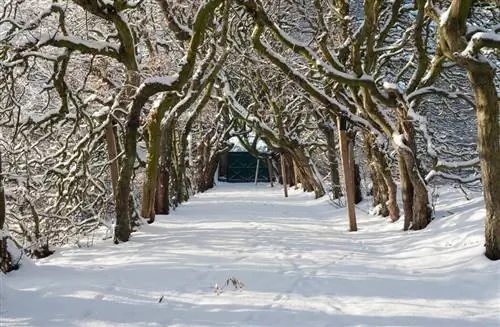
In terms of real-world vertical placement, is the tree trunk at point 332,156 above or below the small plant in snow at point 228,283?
above

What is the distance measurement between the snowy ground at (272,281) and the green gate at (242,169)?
37060mm

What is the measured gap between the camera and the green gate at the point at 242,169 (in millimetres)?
47609

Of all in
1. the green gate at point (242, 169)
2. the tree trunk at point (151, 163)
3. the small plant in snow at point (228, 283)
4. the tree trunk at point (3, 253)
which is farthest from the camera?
the green gate at point (242, 169)

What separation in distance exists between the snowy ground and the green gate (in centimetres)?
3706

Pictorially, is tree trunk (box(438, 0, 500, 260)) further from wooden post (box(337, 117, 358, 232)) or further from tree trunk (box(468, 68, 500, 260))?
wooden post (box(337, 117, 358, 232))

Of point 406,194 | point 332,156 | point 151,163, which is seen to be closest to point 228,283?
point 406,194

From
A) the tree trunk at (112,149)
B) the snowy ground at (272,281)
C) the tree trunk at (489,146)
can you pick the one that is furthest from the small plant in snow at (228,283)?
the tree trunk at (112,149)

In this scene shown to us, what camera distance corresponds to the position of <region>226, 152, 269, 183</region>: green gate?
4761 centimetres

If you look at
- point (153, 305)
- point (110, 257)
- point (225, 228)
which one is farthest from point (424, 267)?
point (225, 228)

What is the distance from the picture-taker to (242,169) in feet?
157

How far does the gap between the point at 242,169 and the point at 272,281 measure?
41857mm

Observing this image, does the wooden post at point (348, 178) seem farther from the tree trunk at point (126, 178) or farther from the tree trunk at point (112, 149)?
the tree trunk at point (112, 149)

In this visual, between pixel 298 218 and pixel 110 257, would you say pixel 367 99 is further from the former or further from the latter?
pixel 110 257

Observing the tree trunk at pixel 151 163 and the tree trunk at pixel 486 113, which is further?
the tree trunk at pixel 151 163
